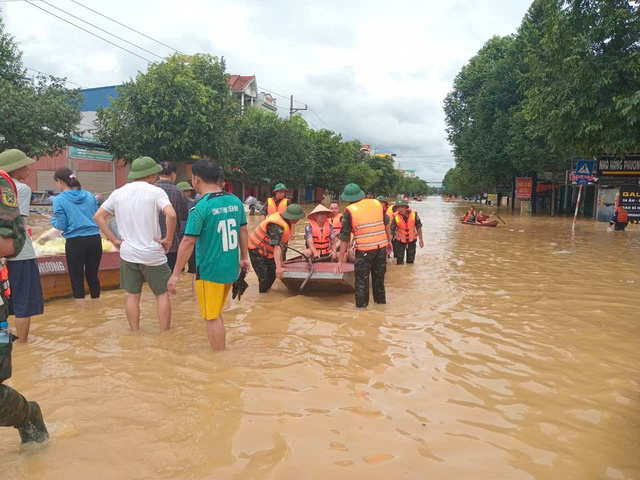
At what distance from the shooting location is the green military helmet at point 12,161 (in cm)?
390

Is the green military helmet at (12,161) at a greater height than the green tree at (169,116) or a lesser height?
lesser

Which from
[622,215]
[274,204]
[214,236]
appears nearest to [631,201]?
[622,215]

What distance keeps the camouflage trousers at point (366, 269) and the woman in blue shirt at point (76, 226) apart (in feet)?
10.5

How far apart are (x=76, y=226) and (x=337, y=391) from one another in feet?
11.9

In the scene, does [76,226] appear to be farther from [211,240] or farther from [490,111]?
[490,111]

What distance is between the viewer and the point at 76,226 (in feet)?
18.3

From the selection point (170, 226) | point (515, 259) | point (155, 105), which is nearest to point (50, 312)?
point (170, 226)

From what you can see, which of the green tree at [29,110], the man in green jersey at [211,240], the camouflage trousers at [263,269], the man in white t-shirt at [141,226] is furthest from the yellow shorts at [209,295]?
the green tree at [29,110]

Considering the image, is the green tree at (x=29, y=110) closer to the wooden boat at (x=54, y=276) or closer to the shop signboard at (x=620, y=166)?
the wooden boat at (x=54, y=276)

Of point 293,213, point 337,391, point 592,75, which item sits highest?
point 592,75

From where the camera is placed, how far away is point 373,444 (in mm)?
3045

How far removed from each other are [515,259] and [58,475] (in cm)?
1123

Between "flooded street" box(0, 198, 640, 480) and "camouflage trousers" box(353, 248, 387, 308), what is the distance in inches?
10.0

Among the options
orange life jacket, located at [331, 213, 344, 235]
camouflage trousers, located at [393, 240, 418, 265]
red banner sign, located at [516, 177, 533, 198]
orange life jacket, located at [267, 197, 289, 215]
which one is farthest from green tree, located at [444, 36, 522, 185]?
orange life jacket, located at [331, 213, 344, 235]
